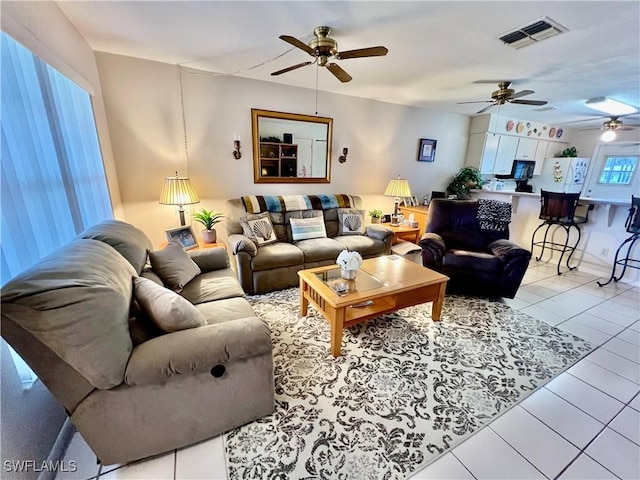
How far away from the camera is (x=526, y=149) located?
559 centimetres

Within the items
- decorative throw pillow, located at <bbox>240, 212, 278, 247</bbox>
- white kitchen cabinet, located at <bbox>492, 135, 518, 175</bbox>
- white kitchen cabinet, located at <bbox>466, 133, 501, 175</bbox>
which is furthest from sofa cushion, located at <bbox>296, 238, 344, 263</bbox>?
white kitchen cabinet, located at <bbox>492, 135, 518, 175</bbox>

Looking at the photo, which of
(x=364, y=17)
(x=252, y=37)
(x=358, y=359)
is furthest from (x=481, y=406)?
(x=252, y=37)

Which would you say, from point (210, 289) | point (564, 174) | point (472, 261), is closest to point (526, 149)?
point (564, 174)

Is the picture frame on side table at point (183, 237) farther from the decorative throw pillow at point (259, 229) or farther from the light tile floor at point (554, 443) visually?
the light tile floor at point (554, 443)

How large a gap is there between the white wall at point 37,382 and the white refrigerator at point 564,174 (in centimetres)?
818

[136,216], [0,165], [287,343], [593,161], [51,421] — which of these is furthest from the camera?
[593,161]

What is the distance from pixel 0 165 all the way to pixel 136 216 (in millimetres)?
2061

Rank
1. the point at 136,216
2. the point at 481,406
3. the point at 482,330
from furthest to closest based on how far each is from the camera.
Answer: the point at 136,216
the point at 482,330
the point at 481,406

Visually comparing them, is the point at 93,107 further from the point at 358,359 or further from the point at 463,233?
the point at 463,233

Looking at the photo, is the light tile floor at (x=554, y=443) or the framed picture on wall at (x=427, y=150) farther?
the framed picture on wall at (x=427, y=150)

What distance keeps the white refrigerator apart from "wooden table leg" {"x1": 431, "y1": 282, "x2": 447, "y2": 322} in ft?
19.4

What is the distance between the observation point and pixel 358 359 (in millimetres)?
1949

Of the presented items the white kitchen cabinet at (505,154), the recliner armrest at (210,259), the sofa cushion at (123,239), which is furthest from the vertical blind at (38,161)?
the white kitchen cabinet at (505,154)

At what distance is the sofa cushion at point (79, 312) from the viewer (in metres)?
0.90
